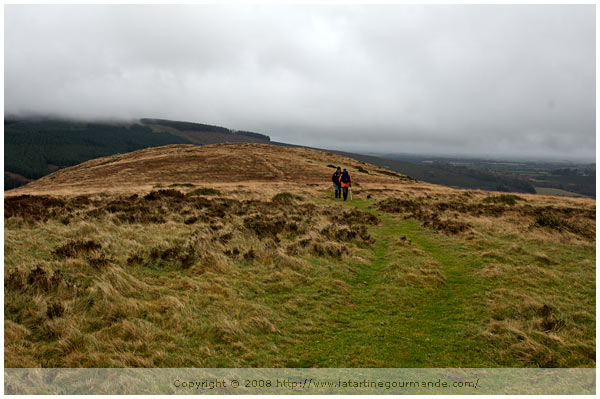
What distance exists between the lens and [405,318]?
284 inches

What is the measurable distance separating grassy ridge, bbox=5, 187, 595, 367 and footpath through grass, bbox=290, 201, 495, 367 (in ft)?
0.13

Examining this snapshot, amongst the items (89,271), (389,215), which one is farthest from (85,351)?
(389,215)

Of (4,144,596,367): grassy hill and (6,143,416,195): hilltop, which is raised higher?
(6,143,416,195): hilltop

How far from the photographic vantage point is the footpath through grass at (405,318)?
568 cm

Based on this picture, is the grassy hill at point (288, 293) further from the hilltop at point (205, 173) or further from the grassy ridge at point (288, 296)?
the hilltop at point (205, 173)

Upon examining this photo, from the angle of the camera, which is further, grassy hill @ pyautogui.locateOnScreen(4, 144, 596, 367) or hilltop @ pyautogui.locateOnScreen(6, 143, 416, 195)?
hilltop @ pyautogui.locateOnScreen(6, 143, 416, 195)

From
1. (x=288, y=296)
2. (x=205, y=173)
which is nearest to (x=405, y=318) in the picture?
(x=288, y=296)

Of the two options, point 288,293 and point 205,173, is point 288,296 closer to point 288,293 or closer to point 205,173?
point 288,293

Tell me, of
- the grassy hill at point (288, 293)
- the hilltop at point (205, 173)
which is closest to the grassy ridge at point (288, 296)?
the grassy hill at point (288, 293)

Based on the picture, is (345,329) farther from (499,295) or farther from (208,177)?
(208,177)

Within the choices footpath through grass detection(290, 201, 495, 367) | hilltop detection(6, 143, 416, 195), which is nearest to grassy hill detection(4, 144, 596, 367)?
footpath through grass detection(290, 201, 495, 367)

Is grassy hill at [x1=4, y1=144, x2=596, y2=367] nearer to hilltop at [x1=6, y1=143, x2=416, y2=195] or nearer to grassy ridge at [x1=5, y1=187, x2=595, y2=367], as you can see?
grassy ridge at [x1=5, y1=187, x2=595, y2=367]

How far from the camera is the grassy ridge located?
5.63 metres

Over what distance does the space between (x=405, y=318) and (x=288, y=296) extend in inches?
116
